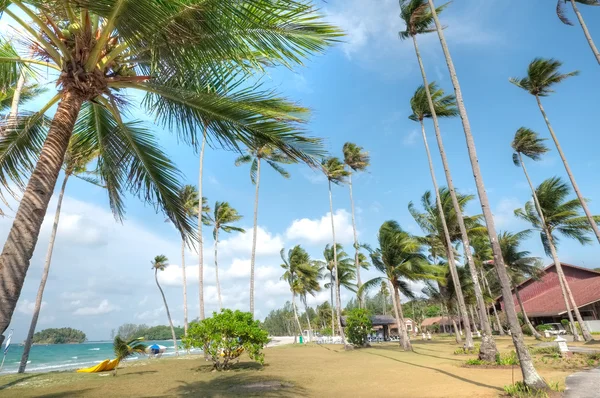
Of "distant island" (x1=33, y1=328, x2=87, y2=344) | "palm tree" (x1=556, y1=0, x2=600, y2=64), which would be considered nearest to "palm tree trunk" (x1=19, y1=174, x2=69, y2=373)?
"palm tree" (x1=556, y1=0, x2=600, y2=64)

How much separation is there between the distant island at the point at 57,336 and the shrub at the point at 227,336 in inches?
6262

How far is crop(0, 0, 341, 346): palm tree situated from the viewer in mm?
3113

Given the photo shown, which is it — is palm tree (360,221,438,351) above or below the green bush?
above

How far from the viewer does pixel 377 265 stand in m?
24.5

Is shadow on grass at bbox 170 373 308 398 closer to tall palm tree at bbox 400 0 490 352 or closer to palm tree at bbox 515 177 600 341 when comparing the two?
tall palm tree at bbox 400 0 490 352

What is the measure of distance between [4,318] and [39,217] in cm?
89

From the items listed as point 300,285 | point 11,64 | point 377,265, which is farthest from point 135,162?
point 300,285

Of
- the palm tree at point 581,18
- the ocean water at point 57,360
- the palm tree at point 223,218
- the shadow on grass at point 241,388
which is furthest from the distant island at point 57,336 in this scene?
the palm tree at point 581,18

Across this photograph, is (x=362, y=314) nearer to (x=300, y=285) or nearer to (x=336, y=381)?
(x=336, y=381)

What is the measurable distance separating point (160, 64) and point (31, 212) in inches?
80.0

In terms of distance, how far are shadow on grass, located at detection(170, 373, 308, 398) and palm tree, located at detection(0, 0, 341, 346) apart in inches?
222

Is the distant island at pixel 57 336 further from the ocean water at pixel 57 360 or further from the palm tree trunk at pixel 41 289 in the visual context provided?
the palm tree trunk at pixel 41 289

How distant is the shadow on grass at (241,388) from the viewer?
8414 mm

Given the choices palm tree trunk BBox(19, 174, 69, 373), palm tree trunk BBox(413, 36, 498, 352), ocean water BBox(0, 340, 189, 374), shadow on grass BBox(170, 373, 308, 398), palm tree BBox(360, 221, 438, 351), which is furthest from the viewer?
ocean water BBox(0, 340, 189, 374)
